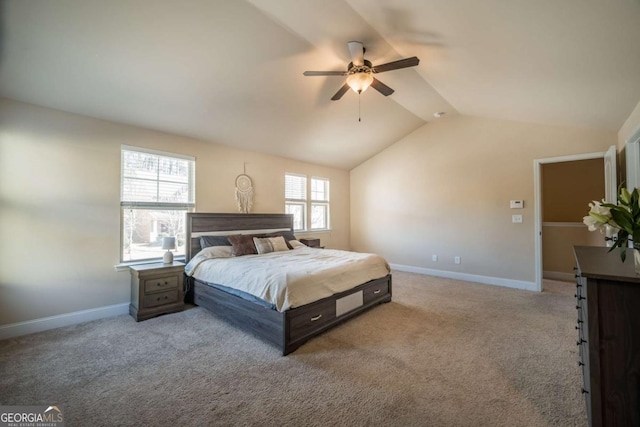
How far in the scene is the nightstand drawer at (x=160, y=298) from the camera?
10.6 feet

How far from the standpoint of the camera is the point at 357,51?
2463 millimetres

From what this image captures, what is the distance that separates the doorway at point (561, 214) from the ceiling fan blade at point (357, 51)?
11.1ft

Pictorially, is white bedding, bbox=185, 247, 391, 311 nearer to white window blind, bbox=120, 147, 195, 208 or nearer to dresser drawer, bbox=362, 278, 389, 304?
dresser drawer, bbox=362, 278, 389, 304

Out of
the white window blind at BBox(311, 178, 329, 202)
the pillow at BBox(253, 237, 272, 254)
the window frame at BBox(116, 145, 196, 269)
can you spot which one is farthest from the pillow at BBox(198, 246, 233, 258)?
the white window blind at BBox(311, 178, 329, 202)

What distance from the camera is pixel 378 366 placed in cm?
218

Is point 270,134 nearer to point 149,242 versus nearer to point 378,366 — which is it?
point 149,242

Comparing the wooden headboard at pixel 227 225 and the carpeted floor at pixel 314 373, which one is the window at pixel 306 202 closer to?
the wooden headboard at pixel 227 225

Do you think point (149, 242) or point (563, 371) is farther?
point (149, 242)

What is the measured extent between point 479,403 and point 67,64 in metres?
4.40

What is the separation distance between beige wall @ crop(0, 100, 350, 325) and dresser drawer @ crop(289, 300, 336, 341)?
2.49 meters

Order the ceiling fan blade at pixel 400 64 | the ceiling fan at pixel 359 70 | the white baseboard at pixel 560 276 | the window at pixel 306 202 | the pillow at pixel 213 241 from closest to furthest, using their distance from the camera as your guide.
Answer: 1. the ceiling fan blade at pixel 400 64
2. the ceiling fan at pixel 359 70
3. the pillow at pixel 213 241
4. the white baseboard at pixel 560 276
5. the window at pixel 306 202

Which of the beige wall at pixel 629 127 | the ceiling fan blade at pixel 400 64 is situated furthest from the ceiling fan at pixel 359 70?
the beige wall at pixel 629 127

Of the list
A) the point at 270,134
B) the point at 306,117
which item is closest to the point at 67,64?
the point at 270,134

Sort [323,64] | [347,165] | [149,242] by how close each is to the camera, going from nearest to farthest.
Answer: [323,64] < [149,242] < [347,165]
